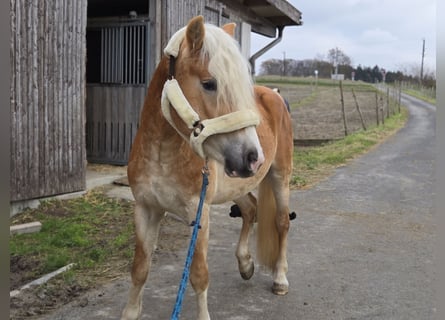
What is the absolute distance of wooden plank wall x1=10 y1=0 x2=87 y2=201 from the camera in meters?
4.96

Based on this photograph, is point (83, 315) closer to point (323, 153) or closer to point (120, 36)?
point (120, 36)

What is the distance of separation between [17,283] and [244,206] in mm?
1923

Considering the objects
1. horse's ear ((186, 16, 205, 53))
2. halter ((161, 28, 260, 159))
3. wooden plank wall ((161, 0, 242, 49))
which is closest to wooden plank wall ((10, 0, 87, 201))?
wooden plank wall ((161, 0, 242, 49))

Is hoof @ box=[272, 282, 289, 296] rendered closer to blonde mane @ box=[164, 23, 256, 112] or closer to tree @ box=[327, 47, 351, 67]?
blonde mane @ box=[164, 23, 256, 112]

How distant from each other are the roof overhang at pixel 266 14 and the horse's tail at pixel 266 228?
20.8 feet

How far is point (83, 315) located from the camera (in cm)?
285

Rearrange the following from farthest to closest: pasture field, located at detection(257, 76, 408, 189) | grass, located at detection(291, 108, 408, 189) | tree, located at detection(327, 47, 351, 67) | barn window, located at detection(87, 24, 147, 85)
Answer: tree, located at detection(327, 47, 351, 67), pasture field, located at detection(257, 76, 408, 189), grass, located at detection(291, 108, 408, 189), barn window, located at detection(87, 24, 147, 85)

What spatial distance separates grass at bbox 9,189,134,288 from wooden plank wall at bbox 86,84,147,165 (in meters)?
2.34

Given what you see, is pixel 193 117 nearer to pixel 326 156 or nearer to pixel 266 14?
pixel 326 156

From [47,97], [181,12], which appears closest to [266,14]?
[181,12]

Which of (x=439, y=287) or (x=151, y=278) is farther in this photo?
(x=151, y=278)

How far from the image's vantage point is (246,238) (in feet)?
12.1

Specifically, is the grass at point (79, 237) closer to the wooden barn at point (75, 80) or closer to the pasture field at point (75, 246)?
the pasture field at point (75, 246)

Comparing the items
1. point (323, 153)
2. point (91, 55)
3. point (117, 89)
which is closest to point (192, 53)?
point (117, 89)
